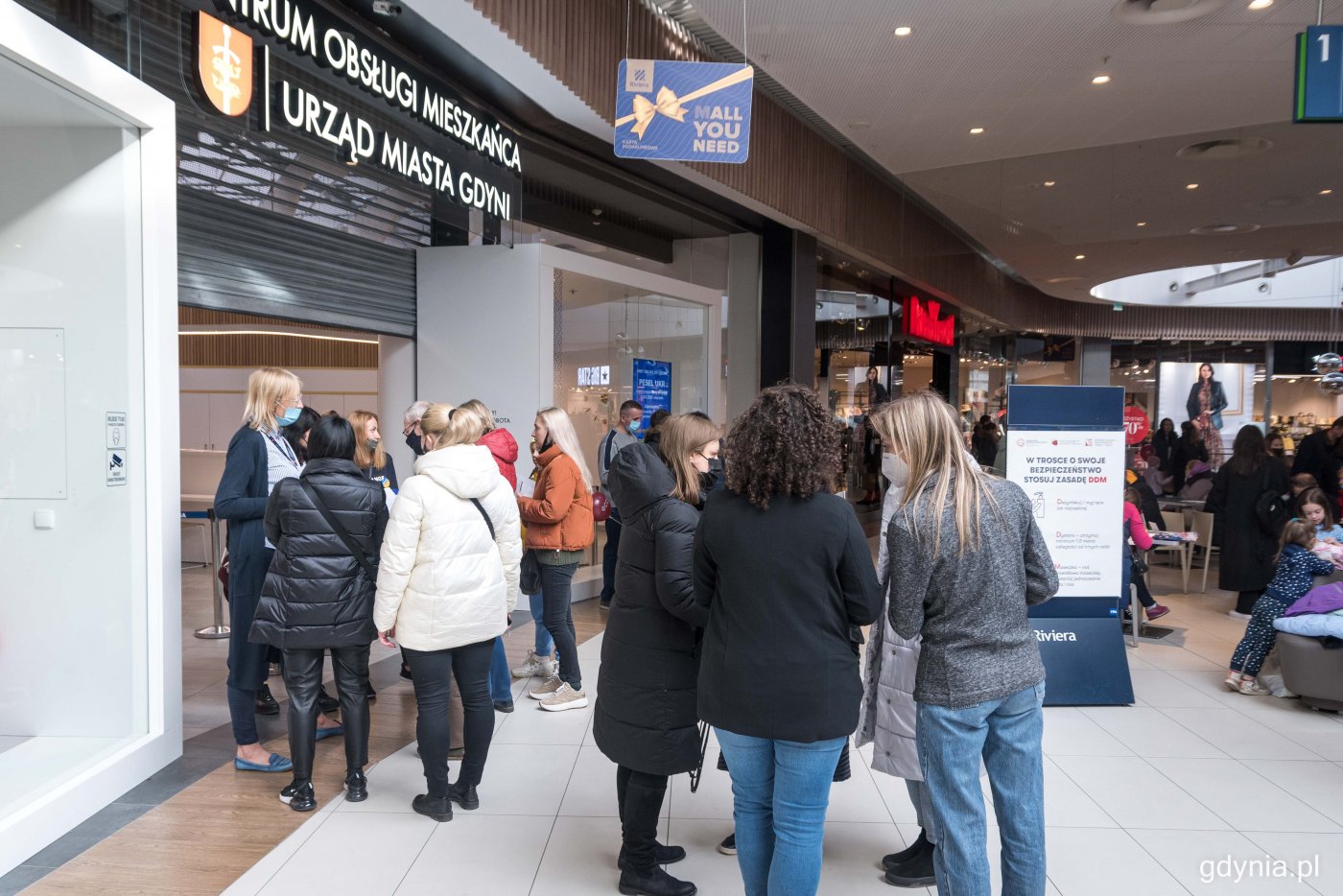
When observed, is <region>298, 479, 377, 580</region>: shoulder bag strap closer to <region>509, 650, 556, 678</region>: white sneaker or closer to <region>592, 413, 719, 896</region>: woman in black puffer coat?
<region>592, 413, 719, 896</region>: woman in black puffer coat

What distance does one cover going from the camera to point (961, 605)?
2.20 meters

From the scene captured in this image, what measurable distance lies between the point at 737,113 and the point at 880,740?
3304 millimetres

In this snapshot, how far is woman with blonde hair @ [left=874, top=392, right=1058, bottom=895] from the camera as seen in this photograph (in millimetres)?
2197

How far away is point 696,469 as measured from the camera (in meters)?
2.75

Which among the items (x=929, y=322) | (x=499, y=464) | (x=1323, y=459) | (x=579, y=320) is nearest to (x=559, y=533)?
(x=499, y=464)

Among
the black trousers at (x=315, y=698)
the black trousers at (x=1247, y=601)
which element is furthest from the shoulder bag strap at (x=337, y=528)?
the black trousers at (x=1247, y=601)

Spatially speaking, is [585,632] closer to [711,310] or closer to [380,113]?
[380,113]

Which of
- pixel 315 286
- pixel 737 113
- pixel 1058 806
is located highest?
pixel 737 113

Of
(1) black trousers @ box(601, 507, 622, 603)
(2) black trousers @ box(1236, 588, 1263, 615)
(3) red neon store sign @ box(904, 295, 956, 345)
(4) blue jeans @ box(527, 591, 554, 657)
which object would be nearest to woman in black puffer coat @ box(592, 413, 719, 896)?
(4) blue jeans @ box(527, 591, 554, 657)

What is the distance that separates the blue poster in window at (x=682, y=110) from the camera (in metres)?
4.70

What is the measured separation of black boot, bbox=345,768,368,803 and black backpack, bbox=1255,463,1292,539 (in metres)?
7.02

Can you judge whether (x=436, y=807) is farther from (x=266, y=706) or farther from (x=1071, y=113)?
(x=1071, y=113)

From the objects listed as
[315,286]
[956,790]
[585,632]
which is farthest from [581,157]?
[956,790]

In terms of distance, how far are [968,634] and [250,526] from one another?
Answer: 3091 millimetres
